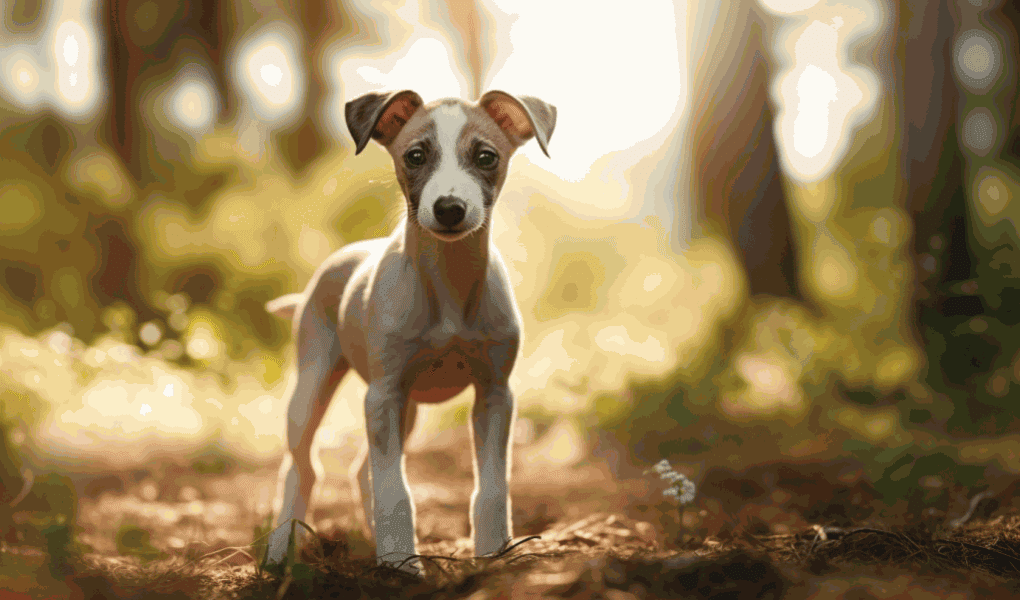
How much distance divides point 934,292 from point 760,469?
2283 millimetres

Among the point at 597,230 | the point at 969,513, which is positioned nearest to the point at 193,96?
the point at 597,230

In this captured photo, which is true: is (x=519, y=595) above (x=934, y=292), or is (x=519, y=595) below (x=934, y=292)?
below

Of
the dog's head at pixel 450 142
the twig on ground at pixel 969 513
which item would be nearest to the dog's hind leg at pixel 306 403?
the dog's head at pixel 450 142

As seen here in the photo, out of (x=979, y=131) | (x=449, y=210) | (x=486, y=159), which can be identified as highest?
(x=979, y=131)

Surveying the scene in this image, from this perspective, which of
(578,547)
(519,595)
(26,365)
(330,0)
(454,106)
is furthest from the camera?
(330,0)

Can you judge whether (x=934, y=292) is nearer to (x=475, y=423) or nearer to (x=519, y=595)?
(x=475, y=423)

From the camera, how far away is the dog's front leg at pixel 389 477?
231cm

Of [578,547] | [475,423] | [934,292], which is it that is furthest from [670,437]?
[475,423]

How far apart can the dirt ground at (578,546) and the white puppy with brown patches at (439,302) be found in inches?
11.0

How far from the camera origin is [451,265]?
2445 mm

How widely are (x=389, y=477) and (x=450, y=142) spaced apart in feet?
3.76

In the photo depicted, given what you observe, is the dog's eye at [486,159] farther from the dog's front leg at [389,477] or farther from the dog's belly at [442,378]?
the dog's front leg at [389,477]

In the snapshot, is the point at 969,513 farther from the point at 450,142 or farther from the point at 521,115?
the point at 450,142

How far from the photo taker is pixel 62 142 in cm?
611
